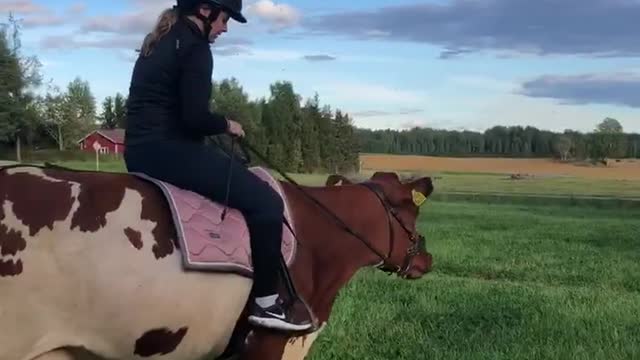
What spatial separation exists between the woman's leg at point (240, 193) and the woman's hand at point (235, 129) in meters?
0.20

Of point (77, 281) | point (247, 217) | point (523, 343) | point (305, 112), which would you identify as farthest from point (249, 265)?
point (305, 112)

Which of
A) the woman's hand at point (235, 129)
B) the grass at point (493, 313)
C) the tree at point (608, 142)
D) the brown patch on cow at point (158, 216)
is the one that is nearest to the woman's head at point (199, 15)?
the woman's hand at point (235, 129)

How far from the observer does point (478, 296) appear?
12.0 m

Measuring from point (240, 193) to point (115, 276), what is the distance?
929 mm

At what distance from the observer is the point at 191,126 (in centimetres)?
514

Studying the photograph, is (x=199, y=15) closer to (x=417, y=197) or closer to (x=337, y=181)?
(x=337, y=181)

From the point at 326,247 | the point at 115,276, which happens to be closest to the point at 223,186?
the point at 115,276

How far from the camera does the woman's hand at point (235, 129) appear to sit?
17.7 feet

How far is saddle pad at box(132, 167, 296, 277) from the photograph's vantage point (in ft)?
16.1

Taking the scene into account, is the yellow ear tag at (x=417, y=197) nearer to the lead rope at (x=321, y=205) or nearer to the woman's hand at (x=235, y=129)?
the lead rope at (x=321, y=205)

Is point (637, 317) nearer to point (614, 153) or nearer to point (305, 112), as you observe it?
point (305, 112)

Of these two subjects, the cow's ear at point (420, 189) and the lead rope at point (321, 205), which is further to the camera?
the cow's ear at point (420, 189)

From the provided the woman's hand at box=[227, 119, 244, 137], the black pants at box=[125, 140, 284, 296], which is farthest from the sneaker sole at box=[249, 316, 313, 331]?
the woman's hand at box=[227, 119, 244, 137]

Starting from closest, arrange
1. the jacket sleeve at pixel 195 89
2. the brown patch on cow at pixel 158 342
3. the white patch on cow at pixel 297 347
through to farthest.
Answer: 1. the brown patch on cow at pixel 158 342
2. the jacket sleeve at pixel 195 89
3. the white patch on cow at pixel 297 347
